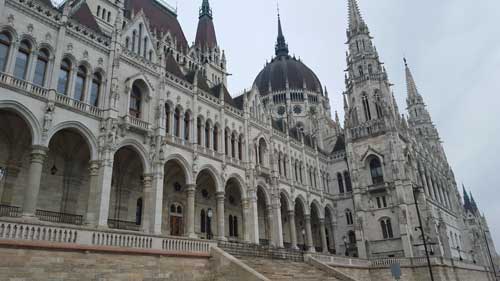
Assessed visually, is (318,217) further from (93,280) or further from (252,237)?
(93,280)

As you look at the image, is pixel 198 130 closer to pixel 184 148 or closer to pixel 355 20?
pixel 184 148

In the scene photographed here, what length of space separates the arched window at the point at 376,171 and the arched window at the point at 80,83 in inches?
1312

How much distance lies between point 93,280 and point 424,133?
67808 mm

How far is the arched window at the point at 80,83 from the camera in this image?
72.6 ft

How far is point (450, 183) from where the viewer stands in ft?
197

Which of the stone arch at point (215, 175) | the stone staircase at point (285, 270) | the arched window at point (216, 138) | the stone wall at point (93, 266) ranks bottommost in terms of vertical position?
the stone staircase at point (285, 270)

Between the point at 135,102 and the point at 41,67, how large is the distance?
649cm

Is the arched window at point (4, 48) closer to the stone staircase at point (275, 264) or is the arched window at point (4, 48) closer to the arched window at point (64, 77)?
the arched window at point (64, 77)

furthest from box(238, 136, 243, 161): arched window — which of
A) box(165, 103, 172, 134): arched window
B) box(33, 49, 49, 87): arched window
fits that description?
box(33, 49, 49, 87): arched window

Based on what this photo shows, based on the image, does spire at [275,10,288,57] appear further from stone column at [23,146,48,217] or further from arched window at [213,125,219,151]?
stone column at [23,146,48,217]

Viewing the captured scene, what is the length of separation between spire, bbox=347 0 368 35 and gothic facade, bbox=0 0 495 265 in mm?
190

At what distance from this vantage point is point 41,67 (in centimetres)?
2072

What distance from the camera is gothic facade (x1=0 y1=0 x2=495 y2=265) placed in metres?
20.4

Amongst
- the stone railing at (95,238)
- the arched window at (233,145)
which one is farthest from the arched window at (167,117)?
the stone railing at (95,238)
